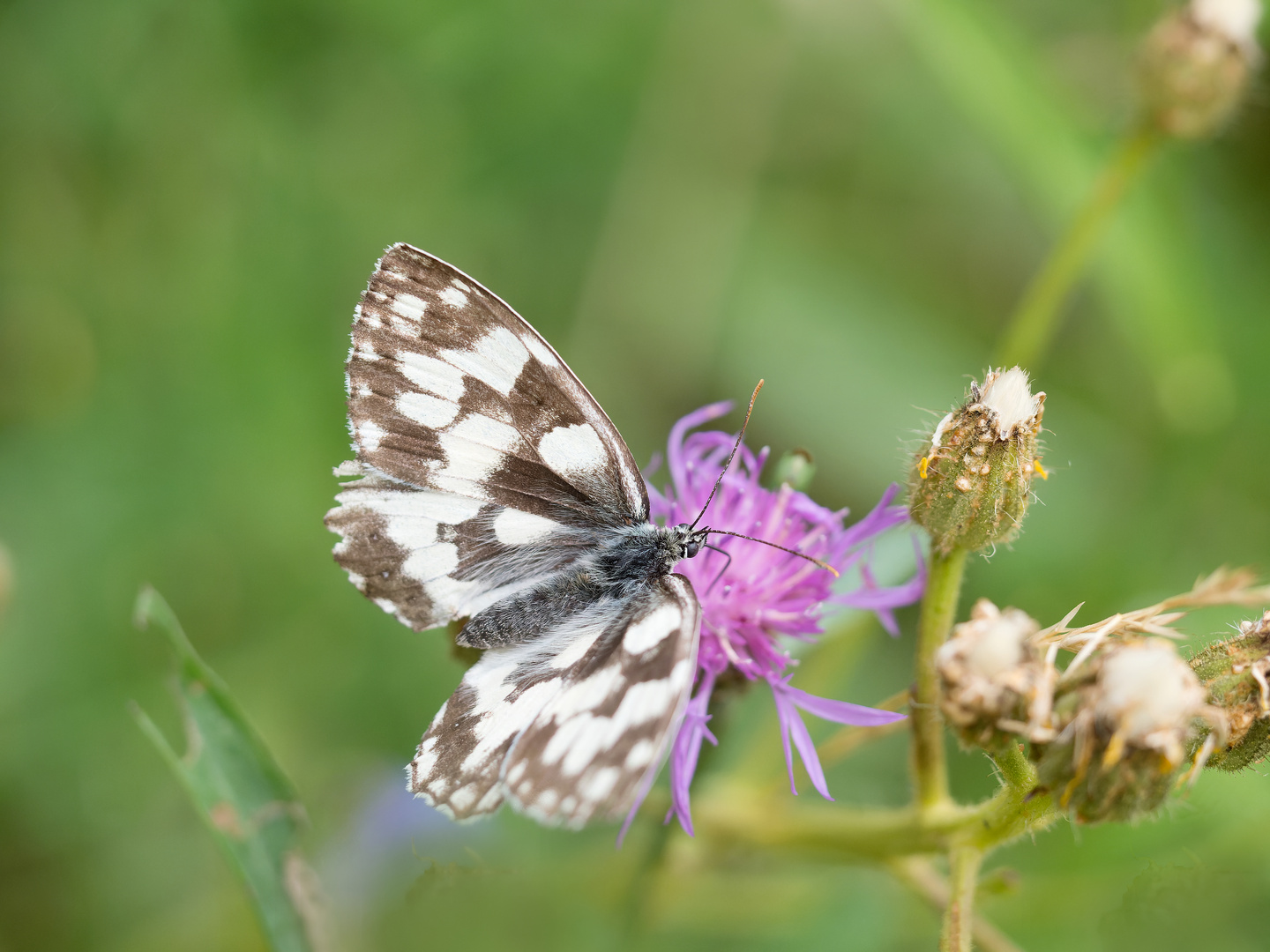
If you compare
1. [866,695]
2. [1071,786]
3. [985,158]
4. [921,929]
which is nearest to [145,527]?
[866,695]

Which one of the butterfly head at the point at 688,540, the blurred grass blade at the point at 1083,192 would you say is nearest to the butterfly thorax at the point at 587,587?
the butterfly head at the point at 688,540

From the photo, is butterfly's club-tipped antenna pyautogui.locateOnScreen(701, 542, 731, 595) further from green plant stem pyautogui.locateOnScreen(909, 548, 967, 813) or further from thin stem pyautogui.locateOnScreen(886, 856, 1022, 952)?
thin stem pyautogui.locateOnScreen(886, 856, 1022, 952)

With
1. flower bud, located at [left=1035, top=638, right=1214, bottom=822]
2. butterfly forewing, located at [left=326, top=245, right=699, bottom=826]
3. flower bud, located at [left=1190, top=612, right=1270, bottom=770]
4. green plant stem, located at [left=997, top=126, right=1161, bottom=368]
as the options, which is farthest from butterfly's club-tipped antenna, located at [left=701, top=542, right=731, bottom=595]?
green plant stem, located at [left=997, top=126, right=1161, bottom=368]

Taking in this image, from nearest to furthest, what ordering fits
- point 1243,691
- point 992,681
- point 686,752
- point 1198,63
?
point 992,681 → point 1243,691 → point 686,752 → point 1198,63

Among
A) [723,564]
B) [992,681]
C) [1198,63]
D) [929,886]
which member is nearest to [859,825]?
[929,886]

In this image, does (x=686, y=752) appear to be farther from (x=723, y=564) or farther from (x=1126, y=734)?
(x=1126, y=734)

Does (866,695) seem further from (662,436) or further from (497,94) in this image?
(497,94)

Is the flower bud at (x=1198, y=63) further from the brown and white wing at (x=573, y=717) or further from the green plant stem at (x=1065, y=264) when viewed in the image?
the brown and white wing at (x=573, y=717)
